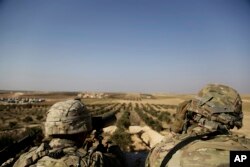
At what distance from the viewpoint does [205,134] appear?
378 centimetres

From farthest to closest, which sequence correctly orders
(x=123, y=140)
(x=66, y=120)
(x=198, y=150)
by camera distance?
(x=123, y=140) → (x=198, y=150) → (x=66, y=120)

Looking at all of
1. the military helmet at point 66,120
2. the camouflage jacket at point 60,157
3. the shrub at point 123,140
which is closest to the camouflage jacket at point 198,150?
the camouflage jacket at point 60,157

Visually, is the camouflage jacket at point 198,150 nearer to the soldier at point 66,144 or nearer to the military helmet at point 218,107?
the military helmet at point 218,107

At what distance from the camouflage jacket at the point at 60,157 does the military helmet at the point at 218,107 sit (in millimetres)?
1657

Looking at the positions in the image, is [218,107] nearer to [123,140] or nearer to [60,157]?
[60,157]

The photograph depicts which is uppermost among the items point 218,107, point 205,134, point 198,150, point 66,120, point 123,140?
point 218,107

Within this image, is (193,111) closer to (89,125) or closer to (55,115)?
(89,125)

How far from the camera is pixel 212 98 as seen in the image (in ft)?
13.8

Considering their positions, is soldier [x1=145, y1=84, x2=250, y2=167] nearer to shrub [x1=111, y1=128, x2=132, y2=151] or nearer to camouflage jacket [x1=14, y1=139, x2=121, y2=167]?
camouflage jacket [x1=14, y1=139, x2=121, y2=167]

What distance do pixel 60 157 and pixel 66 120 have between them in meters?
0.48

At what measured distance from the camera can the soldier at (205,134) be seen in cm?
349

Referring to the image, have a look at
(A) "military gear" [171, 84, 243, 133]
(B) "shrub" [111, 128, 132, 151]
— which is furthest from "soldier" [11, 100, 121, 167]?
(B) "shrub" [111, 128, 132, 151]

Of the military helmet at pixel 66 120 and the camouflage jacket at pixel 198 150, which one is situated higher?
the military helmet at pixel 66 120

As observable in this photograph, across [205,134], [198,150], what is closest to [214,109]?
[205,134]
